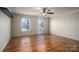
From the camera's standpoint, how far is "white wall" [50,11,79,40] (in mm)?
5566

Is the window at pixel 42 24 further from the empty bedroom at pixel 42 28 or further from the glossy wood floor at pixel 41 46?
the glossy wood floor at pixel 41 46

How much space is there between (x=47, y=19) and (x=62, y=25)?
8.70 feet

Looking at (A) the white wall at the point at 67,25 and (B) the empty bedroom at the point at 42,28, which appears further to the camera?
(A) the white wall at the point at 67,25

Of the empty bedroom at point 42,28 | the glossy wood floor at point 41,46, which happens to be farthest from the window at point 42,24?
the glossy wood floor at point 41,46

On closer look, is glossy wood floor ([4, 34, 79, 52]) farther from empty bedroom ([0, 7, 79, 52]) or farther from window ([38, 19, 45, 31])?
window ([38, 19, 45, 31])

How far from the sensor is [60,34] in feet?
23.9

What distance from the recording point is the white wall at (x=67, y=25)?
5566 millimetres

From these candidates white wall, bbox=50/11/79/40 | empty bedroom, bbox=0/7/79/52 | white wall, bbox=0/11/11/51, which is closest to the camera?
white wall, bbox=0/11/11/51

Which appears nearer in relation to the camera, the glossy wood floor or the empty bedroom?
the glossy wood floor

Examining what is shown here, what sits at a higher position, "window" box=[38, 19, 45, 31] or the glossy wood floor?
"window" box=[38, 19, 45, 31]

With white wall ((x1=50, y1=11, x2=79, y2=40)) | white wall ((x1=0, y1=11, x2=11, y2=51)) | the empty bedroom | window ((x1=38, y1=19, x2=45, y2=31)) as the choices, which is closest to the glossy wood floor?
the empty bedroom

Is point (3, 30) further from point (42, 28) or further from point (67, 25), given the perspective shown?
point (42, 28)
